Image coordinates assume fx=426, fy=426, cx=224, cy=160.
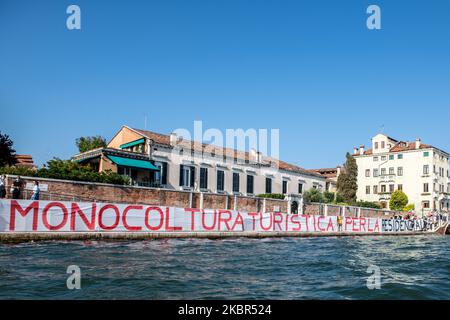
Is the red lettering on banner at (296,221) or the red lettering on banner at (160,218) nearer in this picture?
the red lettering on banner at (160,218)

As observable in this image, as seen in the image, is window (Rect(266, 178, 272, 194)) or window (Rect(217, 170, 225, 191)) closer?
window (Rect(217, 170, 225, 191))

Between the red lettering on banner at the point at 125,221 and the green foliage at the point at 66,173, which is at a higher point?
the green foliage at the point at 66,173

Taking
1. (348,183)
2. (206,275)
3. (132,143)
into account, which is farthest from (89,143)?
(206,275)

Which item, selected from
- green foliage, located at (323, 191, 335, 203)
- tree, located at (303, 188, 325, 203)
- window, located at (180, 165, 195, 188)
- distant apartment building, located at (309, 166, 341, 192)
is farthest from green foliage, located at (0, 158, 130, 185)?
distant apartment building, located at (309, 166, 341, 192)

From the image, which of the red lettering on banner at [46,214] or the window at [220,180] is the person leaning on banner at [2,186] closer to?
the red lettering on banner at [46,214]

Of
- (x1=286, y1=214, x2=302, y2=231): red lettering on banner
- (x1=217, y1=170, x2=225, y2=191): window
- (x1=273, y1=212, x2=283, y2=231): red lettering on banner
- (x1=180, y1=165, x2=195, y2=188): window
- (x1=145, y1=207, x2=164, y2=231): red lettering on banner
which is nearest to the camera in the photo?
(x1=145, y1=207, x2=164, y2=231): red lettering on banner

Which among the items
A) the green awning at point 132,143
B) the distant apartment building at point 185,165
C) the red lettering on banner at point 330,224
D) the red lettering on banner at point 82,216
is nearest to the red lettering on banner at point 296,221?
the red lettering on banner at point 330,224

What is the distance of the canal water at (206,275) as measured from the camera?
7.89 m

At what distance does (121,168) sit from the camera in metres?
30.4

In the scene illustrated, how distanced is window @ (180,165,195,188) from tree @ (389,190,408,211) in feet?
103

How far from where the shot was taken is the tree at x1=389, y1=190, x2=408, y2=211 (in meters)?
54.0

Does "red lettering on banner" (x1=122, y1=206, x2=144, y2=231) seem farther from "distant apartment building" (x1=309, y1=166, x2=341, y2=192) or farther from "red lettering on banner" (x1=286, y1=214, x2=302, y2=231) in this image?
"distant apartment building" (x1=309, y1=166, x2=341, y2=192)

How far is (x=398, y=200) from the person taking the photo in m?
54.1

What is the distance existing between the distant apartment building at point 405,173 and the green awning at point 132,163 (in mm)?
37197
